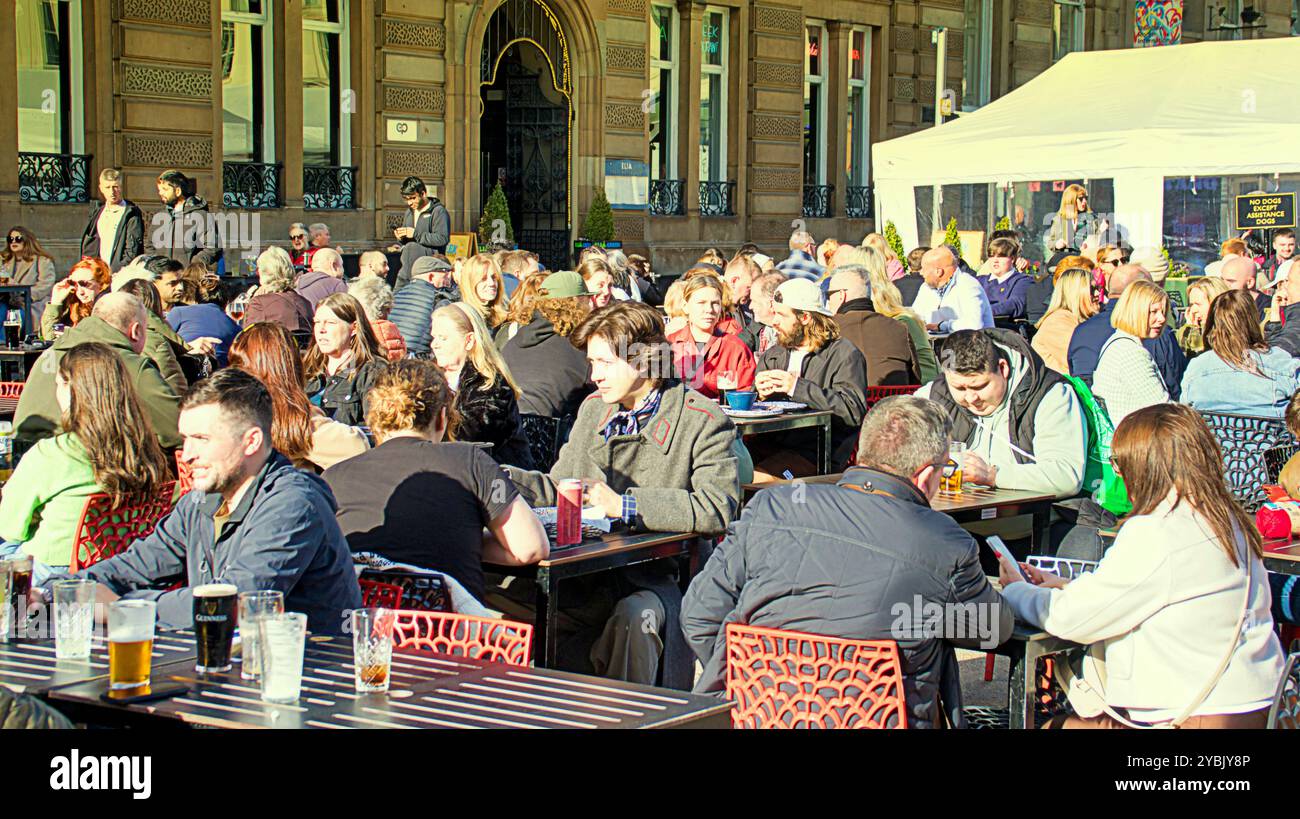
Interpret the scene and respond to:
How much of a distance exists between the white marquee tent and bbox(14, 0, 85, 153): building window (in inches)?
357

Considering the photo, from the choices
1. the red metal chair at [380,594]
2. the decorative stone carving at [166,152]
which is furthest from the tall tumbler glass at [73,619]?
the decorative stone carving at [166,152]

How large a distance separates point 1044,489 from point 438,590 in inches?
112

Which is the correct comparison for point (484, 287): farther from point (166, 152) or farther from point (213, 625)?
point (166, 152)

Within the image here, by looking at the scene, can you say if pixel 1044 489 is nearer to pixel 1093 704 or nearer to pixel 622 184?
pixel 1093 704

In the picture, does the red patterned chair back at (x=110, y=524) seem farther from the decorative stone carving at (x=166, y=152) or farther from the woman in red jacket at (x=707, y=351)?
the decorative stone carving at (x=166, y=152)

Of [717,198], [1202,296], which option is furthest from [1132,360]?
[717,198]

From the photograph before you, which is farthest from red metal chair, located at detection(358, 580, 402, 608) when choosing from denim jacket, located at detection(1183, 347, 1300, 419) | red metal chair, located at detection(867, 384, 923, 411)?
denim jacket, located at detection(1183, 347, 1300, 419)

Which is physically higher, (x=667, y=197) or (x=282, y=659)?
(x=667, y=197)

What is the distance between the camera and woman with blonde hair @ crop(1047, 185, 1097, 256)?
17.0 meters

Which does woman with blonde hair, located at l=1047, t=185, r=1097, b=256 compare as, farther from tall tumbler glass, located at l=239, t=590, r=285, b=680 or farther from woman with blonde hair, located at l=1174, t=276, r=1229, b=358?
tall tumbler glass, located at l=239, t=590, r=285, b=680

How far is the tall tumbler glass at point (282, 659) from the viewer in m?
3.41

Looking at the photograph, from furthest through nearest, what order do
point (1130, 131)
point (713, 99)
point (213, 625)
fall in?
point (713, 99), point (1130, 131), point (213, 625)

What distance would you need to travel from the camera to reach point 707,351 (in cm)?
901

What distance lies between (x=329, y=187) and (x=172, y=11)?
2.75 m
